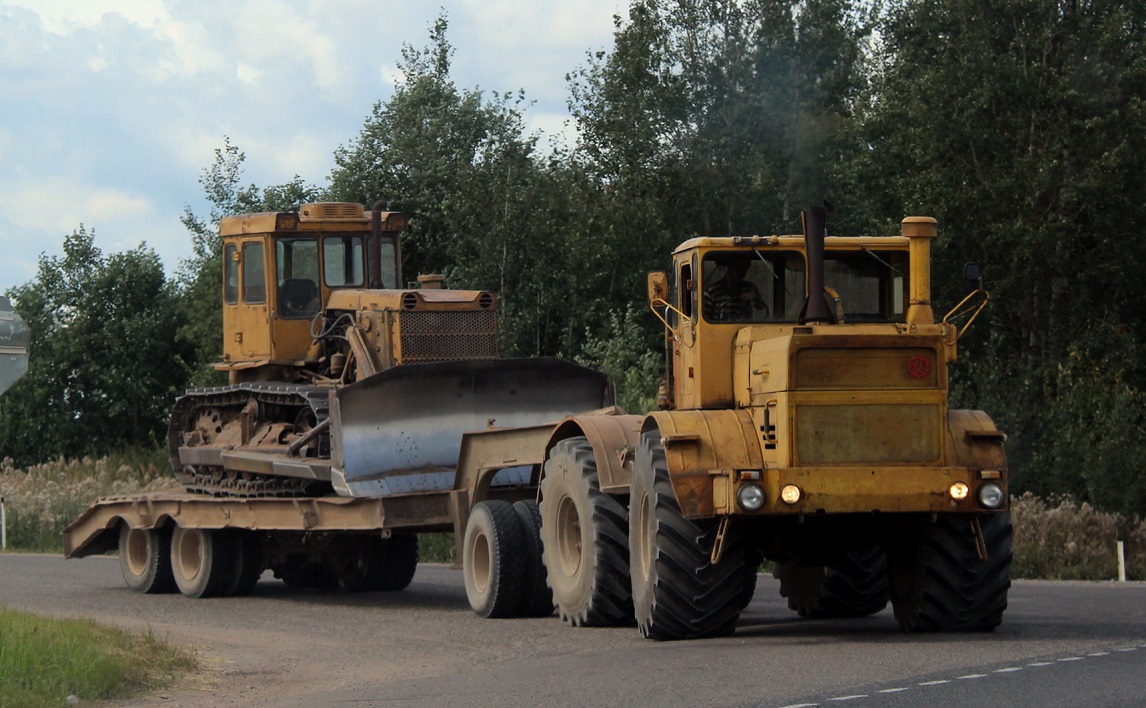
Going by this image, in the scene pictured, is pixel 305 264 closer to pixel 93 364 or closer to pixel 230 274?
pixel 230 274

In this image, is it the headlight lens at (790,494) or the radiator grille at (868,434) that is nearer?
the headlight lens at (790,494)

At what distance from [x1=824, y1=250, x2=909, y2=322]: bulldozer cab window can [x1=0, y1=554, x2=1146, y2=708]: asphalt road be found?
2.46m

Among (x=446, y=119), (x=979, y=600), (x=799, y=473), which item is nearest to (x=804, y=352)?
(x=799, y=473)

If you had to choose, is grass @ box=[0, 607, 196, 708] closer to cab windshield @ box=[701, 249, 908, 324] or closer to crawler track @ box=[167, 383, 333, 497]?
cab windshield @ box=[701, 249, 908, 324]

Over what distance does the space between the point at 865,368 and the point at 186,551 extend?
1005 cm

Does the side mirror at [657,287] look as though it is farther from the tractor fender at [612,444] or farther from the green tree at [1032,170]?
the green tree at [1032,170]

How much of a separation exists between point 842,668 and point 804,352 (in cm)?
248

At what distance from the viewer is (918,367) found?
12875mm

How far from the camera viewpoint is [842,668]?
11203mm

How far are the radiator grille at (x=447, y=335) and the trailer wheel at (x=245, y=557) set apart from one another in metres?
2.78

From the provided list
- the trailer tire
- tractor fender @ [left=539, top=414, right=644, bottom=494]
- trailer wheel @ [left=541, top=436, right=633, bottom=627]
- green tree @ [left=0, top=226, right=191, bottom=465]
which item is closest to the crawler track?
the trailer tire

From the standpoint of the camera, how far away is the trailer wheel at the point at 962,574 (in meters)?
13.1

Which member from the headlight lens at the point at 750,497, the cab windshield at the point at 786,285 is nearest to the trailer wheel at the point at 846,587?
the cab windshield at the point at 786,285

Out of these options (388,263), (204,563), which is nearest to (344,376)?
(388,263)
